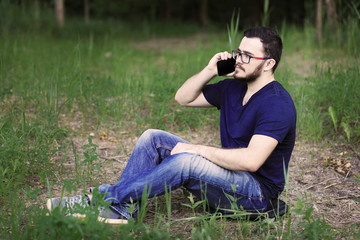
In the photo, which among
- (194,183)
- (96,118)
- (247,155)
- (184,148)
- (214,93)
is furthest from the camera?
(96,118)

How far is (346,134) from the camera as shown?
3.93 meters

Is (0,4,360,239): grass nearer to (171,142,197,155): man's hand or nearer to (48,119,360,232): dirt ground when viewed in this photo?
(48,119,360,232): dirt ground

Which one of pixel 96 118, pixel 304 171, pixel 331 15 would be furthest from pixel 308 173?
pixel 331 15

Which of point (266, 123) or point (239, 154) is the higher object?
point (266, 123)

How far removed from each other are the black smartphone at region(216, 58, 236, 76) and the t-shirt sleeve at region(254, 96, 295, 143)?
0.43 meters

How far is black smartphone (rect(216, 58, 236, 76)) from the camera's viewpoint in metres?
2.75

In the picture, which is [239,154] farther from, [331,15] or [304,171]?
[331,15]

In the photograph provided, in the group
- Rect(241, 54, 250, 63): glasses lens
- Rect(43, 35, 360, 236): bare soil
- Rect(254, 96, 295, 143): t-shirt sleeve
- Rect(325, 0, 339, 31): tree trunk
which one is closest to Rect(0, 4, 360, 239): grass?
Rect(43, 35, 360, 236): bare soil

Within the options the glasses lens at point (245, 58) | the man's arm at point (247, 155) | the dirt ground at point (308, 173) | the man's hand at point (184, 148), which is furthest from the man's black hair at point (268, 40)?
the dirt ground at point (308, 173)

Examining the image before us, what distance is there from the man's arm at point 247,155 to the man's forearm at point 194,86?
689mm

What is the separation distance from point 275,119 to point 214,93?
2.31 ft

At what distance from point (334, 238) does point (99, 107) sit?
2.85m

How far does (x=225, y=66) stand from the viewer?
2773 mm

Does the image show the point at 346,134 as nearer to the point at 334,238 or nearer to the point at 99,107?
the point at 334,238
